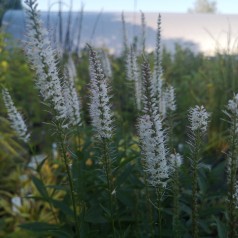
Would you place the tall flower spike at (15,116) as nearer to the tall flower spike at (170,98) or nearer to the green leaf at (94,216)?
the green leaf at (94,216)

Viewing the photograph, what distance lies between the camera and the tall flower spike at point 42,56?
145cm

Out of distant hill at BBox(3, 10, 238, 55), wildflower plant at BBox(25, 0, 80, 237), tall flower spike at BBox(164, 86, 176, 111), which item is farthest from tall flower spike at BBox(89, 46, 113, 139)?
distant hill at BBox(3, 10, 238, 55)

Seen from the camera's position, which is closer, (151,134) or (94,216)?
(151,134)

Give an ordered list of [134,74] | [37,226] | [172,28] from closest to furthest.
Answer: [37,226] < [134,74] < [172,28]

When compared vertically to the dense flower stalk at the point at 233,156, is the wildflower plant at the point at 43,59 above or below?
above

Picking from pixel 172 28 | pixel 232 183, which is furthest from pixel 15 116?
pixel 172 28

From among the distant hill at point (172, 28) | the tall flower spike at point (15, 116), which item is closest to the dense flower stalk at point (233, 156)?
the tall flower spike at point (15, 116)

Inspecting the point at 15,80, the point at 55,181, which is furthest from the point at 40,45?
the point at 15,80

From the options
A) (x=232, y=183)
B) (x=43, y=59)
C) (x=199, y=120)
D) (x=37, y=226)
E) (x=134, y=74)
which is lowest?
(x=37, y=226)

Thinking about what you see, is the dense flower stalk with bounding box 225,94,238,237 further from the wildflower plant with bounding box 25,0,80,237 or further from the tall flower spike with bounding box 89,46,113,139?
the wildflower plant with bounding box 25,0,80,237

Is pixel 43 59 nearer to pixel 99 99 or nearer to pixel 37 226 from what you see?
pixel 99 99

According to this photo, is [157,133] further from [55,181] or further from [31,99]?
[31,99]

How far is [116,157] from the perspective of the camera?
2348 millimetres

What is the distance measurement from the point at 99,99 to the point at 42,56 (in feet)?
0.93
